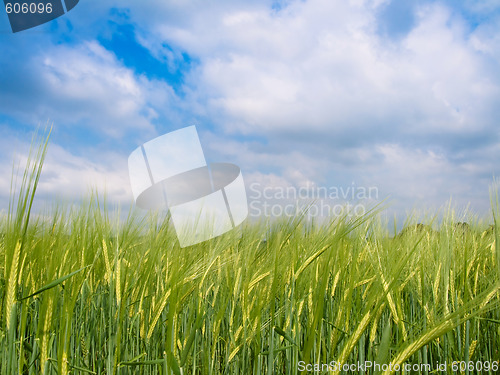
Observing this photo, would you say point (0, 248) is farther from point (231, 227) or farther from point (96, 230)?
point (231, 227)

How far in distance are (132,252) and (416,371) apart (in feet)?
4.47

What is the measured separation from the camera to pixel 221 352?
1.89m

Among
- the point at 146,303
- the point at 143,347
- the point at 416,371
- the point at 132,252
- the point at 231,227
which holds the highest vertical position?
the point at 231,227

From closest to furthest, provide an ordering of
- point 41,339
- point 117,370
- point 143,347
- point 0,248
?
point 41,339
point 117,370
point 143,347
point 0,248

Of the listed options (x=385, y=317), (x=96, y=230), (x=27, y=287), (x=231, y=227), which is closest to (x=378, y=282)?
(x=385, y=317)

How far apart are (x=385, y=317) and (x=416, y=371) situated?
447 millimetres

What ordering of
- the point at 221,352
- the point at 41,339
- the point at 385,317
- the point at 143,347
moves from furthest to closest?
the point at 385,317 < the point at 221,352 < the point at 143,347 < the point at 41,339

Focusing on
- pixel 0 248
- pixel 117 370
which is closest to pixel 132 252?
pixel 117 370

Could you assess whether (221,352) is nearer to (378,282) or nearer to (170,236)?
(170,236)

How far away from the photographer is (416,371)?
159cm

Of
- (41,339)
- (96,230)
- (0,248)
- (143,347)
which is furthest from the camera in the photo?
(0,248)

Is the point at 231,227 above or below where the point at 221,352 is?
above

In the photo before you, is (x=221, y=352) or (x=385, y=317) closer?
(x=221, y=352)

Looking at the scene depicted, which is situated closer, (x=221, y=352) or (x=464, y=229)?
(x=221, y=352)
